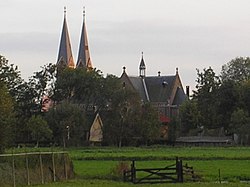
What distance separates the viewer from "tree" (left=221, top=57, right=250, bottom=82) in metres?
151

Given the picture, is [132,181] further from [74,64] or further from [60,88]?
[74,64]

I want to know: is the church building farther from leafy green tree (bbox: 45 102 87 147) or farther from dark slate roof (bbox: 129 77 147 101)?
leafy green tree (bbox: 45 102 87 147)

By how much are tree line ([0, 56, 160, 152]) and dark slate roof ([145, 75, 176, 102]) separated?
3823cm

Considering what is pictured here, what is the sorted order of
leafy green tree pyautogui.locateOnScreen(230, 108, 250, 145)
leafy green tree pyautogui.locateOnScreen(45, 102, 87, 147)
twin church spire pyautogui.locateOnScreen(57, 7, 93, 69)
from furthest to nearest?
twin church spire pyautogui.locateOnScreen(57, 7, 93, 69), leafy green tree pyautogui.locateOnScreen(230, 108, 250, 145), leafy green tree pyautogui.locateOnScreen(45, 102, 87, 147)

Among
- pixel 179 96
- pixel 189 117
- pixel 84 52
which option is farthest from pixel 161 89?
pixel 189 117

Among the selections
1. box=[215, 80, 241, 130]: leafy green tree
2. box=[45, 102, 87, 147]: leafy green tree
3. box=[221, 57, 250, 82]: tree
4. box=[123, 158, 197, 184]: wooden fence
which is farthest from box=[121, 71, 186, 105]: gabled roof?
box=[123, 158, 197, 184]: wooden fence

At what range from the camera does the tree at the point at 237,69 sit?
151375mm

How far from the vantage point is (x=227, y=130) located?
5354 inches

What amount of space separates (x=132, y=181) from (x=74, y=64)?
141m

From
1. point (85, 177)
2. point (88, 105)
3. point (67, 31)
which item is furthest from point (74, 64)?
point (85, 177)

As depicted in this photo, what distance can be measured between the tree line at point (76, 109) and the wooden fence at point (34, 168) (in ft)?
231

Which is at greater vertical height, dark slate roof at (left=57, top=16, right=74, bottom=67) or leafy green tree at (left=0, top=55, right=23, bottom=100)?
dark slate roof at (left=57, top=16, right=74, bottom=67)

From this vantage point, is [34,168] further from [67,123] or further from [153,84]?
[153,84]

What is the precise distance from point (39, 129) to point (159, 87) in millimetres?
63148
